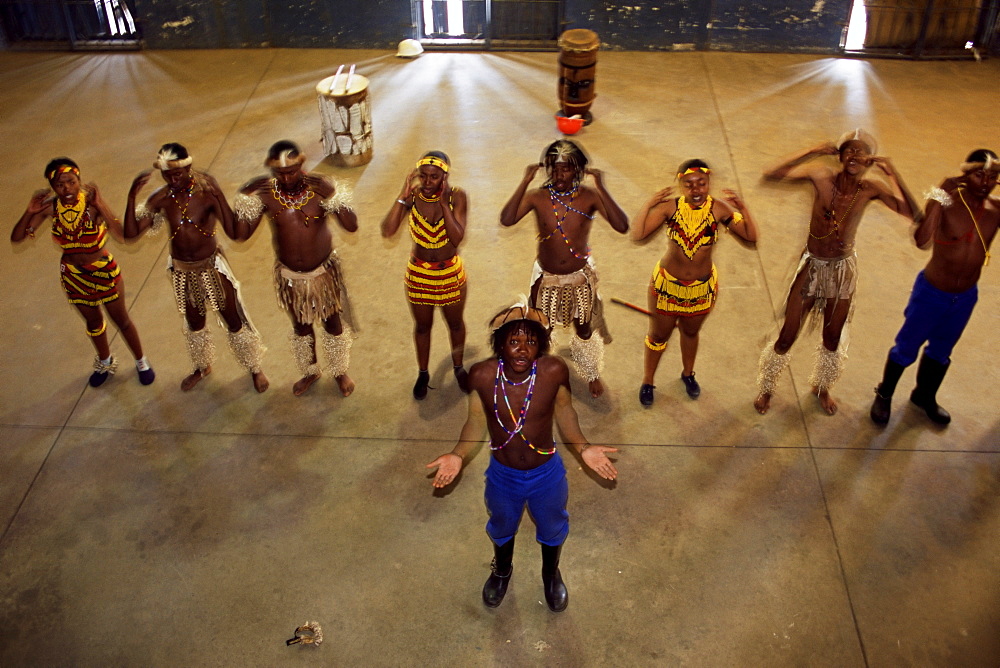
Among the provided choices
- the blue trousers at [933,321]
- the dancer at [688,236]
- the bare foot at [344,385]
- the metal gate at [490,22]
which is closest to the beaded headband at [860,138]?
the dancer at [688,236]

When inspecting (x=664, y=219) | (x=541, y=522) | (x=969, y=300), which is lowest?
(x=541, y=522)

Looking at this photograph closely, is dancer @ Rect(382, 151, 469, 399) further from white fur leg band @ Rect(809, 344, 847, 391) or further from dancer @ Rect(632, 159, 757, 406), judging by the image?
white fur leg band @ Rect(809, 344, 847, 391)

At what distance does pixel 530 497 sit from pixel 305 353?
2113 millimetres

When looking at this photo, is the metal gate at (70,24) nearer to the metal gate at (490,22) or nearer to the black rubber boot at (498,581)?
the metal gate at (490,22)

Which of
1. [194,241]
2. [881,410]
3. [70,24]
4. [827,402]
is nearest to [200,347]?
[194,241]

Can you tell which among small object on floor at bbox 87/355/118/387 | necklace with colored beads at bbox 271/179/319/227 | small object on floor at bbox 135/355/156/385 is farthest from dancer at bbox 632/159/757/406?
small object on floor at bbox 87/355/118/387

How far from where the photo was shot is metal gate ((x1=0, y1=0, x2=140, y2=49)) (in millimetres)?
10062

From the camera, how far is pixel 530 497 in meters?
3.46

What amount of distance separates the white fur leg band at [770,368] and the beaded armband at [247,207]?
3001 millimetres

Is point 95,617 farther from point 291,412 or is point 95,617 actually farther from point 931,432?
point 931,432

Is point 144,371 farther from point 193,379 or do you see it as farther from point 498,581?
point 498,581

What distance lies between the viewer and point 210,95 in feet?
30.1

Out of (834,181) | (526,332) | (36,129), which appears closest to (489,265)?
(834,181)

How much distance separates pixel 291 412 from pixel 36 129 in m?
5.60
